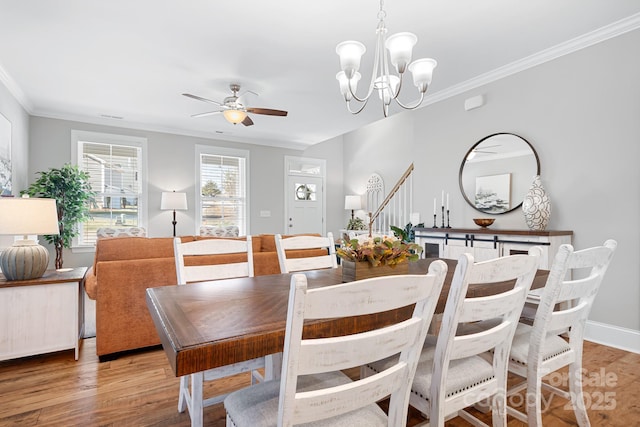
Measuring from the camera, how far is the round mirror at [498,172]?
132 inches

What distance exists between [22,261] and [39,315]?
400 millimetres

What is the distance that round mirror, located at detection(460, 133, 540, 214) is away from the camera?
3344 millimetres

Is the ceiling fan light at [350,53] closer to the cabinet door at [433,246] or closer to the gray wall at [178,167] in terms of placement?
the cabinet door at [433,246]

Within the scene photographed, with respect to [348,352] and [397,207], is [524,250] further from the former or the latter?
[397,207]

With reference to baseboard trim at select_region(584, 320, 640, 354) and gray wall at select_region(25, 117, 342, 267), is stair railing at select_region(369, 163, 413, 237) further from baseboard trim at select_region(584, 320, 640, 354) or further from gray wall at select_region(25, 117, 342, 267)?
baseboard trim at select_region(584, 320, 640, 354)

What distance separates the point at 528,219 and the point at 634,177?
80 centimetres

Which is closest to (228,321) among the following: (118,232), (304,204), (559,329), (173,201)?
(559,329)

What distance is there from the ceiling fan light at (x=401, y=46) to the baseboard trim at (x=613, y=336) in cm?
275

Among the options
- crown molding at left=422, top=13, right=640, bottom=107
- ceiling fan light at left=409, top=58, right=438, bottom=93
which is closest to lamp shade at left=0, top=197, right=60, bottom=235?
ceiling fan light at left=409, top=58, right=438, bottom=93

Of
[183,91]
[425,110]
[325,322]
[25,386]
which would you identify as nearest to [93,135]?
[183,91]

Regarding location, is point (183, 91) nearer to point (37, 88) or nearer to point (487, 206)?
point (37, 88)

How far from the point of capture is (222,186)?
251 inches

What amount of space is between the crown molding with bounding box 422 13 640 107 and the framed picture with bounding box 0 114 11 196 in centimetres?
491

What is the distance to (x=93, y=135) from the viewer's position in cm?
527
